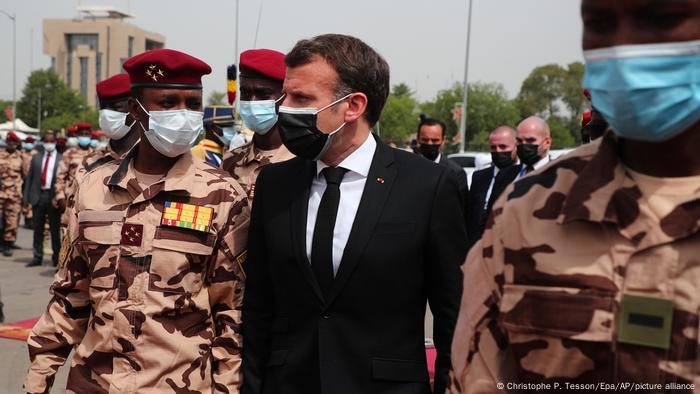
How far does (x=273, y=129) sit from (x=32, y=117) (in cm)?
8007

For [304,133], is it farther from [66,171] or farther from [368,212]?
[66,171]

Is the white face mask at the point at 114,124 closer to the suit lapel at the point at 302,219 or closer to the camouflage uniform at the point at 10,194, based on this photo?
the suit lapel at the point at 302,219

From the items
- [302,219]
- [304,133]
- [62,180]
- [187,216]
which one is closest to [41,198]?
[62,180]

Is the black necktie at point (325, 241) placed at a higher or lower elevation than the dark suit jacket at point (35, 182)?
higher

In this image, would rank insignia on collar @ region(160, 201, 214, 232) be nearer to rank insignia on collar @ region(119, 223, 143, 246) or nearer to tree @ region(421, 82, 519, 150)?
rank insignia on collar @ region(119, 223, 143, 246)

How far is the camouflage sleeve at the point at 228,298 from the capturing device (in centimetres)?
287

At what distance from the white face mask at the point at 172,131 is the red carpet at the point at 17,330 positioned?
17.3 ft

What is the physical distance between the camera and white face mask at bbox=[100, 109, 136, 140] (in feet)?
20.8

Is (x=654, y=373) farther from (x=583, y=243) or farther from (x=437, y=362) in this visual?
(x=437, y=362)

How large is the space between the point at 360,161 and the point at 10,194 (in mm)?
13060

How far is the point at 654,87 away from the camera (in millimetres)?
1411

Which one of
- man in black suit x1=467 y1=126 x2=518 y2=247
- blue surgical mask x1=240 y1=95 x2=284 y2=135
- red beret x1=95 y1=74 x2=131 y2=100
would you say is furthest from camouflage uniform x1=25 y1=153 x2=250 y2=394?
man in black suit x1=467 y1=126 x2=518 y2=247

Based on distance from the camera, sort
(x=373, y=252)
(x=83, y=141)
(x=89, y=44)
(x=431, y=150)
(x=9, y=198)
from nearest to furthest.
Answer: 1. (x=373, y=252)
2. (x=431, y=150)
3. (x=83, y=141)
4. (x=9, y=198)
5. (x=89, y=44)

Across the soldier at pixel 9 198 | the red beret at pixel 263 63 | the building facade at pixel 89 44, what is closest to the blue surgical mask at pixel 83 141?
the soldier at pixel 9 198
